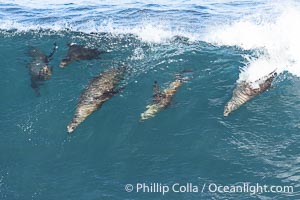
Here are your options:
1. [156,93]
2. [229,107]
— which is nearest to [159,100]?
[156,93]

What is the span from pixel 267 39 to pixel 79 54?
5837 millimetres

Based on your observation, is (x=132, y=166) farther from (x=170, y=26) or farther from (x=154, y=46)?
(x=170, y=26)

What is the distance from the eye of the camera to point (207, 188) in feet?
30.6

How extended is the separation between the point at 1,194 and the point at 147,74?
5.21 meters

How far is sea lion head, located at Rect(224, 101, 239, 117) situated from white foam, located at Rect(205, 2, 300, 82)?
1184mm

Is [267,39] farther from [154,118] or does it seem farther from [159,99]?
[154,118]

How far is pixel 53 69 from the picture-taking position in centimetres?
1348

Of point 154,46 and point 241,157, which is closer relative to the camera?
point 241,157

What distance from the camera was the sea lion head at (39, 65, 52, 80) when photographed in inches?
517

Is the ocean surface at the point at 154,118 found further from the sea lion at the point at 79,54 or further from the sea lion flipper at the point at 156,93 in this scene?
the sea lion flipper at the point at 156,93

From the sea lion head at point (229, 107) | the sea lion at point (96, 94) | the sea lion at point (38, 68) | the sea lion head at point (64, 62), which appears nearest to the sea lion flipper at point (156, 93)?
the sea lion at point (96, 94)

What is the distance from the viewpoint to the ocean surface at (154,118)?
9734 millimetres

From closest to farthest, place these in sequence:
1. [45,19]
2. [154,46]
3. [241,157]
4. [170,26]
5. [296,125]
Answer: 1. [241,157]
2. [296,125]
3. [154,46]
4. [170,26]
5. [45,19]

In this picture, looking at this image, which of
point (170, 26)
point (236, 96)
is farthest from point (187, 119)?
point (170, 26)
